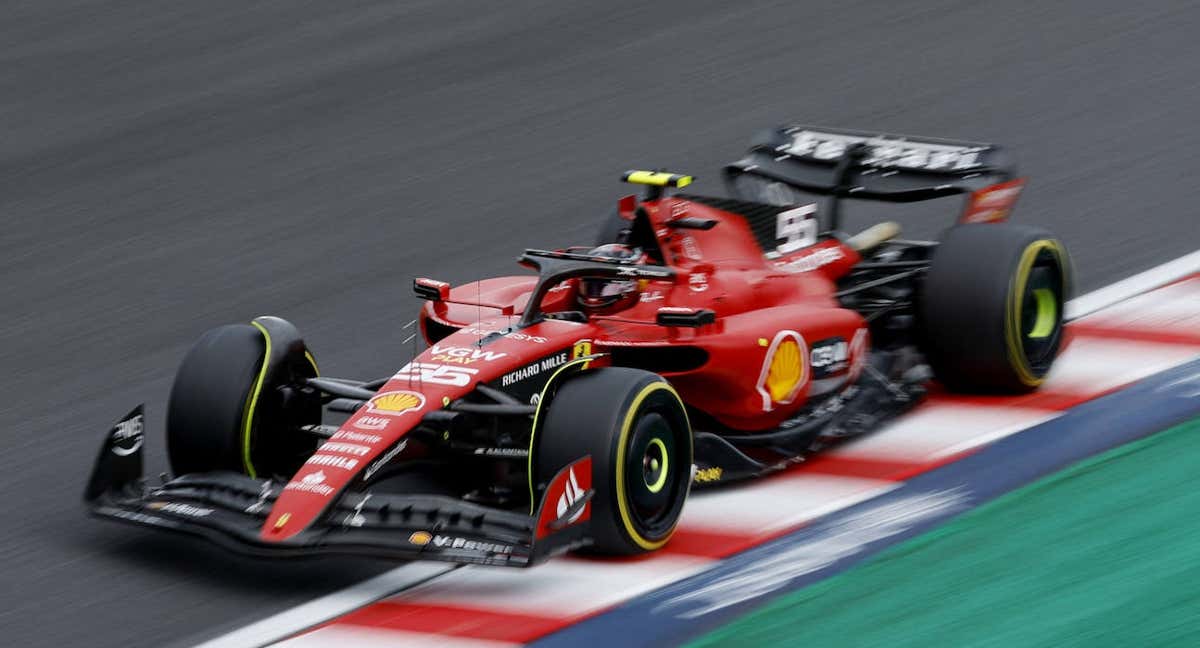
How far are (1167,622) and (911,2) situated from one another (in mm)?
9942

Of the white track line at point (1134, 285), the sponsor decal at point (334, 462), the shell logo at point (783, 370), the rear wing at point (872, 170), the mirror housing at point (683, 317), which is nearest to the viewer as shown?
the sponsor decal at point (334, 462)

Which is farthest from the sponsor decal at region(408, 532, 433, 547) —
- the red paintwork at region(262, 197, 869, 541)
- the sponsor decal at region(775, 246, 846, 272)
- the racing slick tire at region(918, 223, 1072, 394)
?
the racing slick tire at region(918, 223, 1072, 394)

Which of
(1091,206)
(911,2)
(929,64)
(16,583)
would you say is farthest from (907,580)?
(911,2)

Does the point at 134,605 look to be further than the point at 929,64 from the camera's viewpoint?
No

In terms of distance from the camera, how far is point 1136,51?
536 inches

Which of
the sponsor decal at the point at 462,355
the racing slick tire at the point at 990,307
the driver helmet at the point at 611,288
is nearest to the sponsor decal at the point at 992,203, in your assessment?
the racing slick tire at the point at 990,307

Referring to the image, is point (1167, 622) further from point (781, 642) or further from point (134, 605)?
point (134, 605)

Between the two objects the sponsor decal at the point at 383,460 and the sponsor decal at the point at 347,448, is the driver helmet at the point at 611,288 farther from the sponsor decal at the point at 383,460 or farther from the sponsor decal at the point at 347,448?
the sponsor decal at the point at 347,448

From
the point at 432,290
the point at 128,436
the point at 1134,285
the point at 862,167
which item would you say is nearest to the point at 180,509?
the point at 128,436

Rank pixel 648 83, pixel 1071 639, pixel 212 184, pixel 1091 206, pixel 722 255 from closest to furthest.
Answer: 1. pixel 1071 639
2. pixel 722 255
3. pixel 1091 206
4. pixel 212 184
5. pixel 648 83

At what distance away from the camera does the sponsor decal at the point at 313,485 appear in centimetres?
637

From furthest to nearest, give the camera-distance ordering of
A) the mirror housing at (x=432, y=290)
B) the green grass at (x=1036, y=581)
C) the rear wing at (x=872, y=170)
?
the rear wing at (x=872, y=170) → the mirror housing at (x=432, y=290) → the green grass at (x=1036, y=581)

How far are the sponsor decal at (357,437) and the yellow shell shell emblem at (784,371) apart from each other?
1.68 m

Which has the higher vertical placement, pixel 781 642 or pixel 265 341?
pixel 265 341
